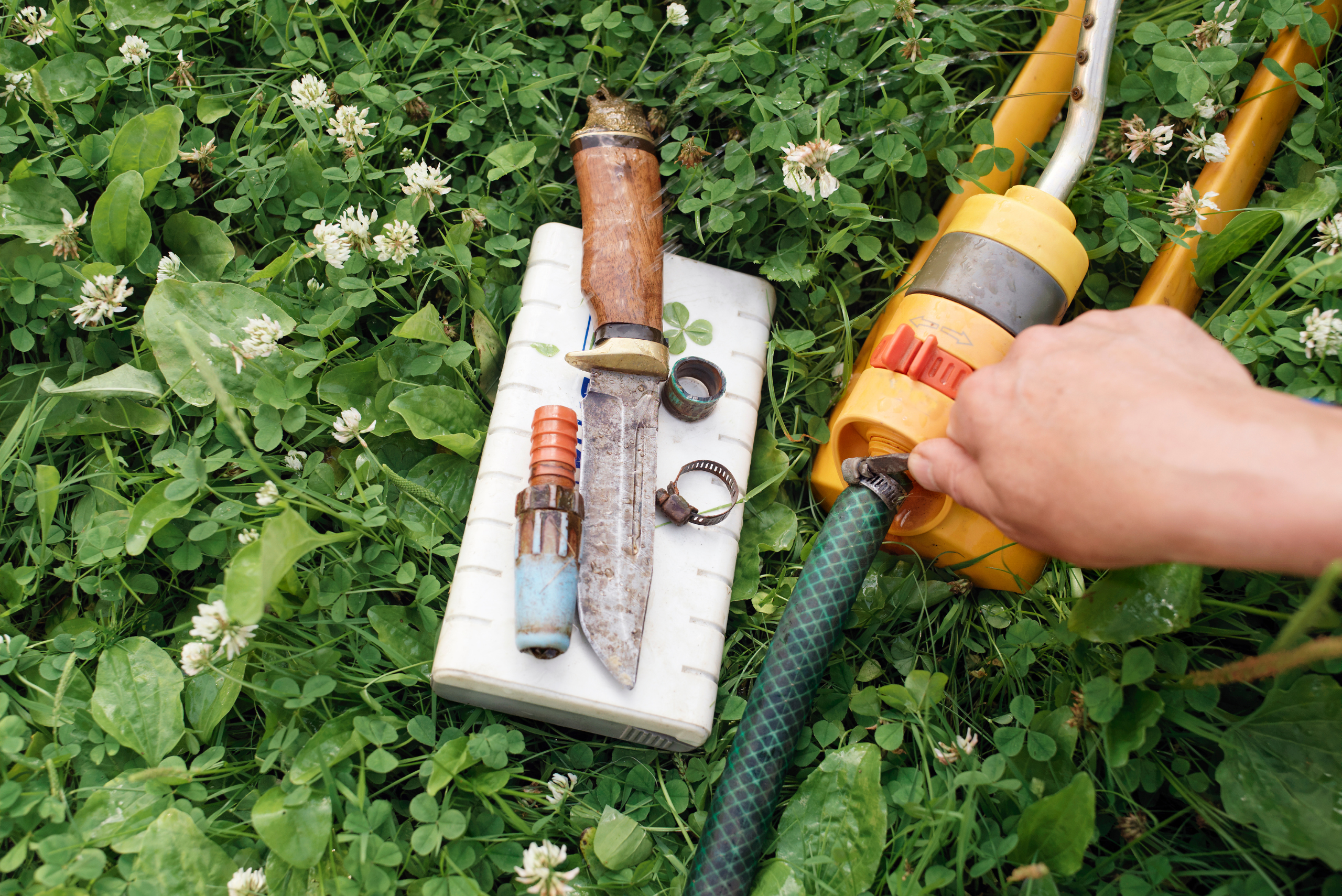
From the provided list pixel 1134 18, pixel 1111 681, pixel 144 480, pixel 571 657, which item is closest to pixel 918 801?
pixel 1111 681

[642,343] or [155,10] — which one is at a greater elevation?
[155,10]

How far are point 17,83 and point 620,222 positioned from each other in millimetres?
1503

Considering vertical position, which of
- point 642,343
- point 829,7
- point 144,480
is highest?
point 829,7

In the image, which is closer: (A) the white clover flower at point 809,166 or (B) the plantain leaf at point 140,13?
(A) the white clover flower at point 809,166

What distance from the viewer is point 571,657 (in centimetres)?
172

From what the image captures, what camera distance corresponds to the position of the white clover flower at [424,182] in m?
2.01

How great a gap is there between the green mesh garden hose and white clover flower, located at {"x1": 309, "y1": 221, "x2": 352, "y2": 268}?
1222 mm

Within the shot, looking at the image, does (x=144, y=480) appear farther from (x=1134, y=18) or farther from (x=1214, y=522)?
(x=1134, y=18)

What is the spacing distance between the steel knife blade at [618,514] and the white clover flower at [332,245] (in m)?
0.63

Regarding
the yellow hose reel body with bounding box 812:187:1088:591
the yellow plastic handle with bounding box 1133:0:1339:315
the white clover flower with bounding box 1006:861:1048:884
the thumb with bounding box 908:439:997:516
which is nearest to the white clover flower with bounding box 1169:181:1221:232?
the yellow plastic handle with bounding box 1133:0:1339:315

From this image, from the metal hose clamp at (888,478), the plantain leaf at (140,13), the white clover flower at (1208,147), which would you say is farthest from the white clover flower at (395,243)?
the white clover flower at (1208,147)

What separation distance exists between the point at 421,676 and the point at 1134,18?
243 cm

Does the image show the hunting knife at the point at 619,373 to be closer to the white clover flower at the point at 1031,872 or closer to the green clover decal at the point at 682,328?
the green clover decal at the point at 682,328

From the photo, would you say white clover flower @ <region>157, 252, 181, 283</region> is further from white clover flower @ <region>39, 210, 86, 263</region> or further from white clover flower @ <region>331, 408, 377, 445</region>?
white clover flower @ <region>331, 408, 377, 445</region>
